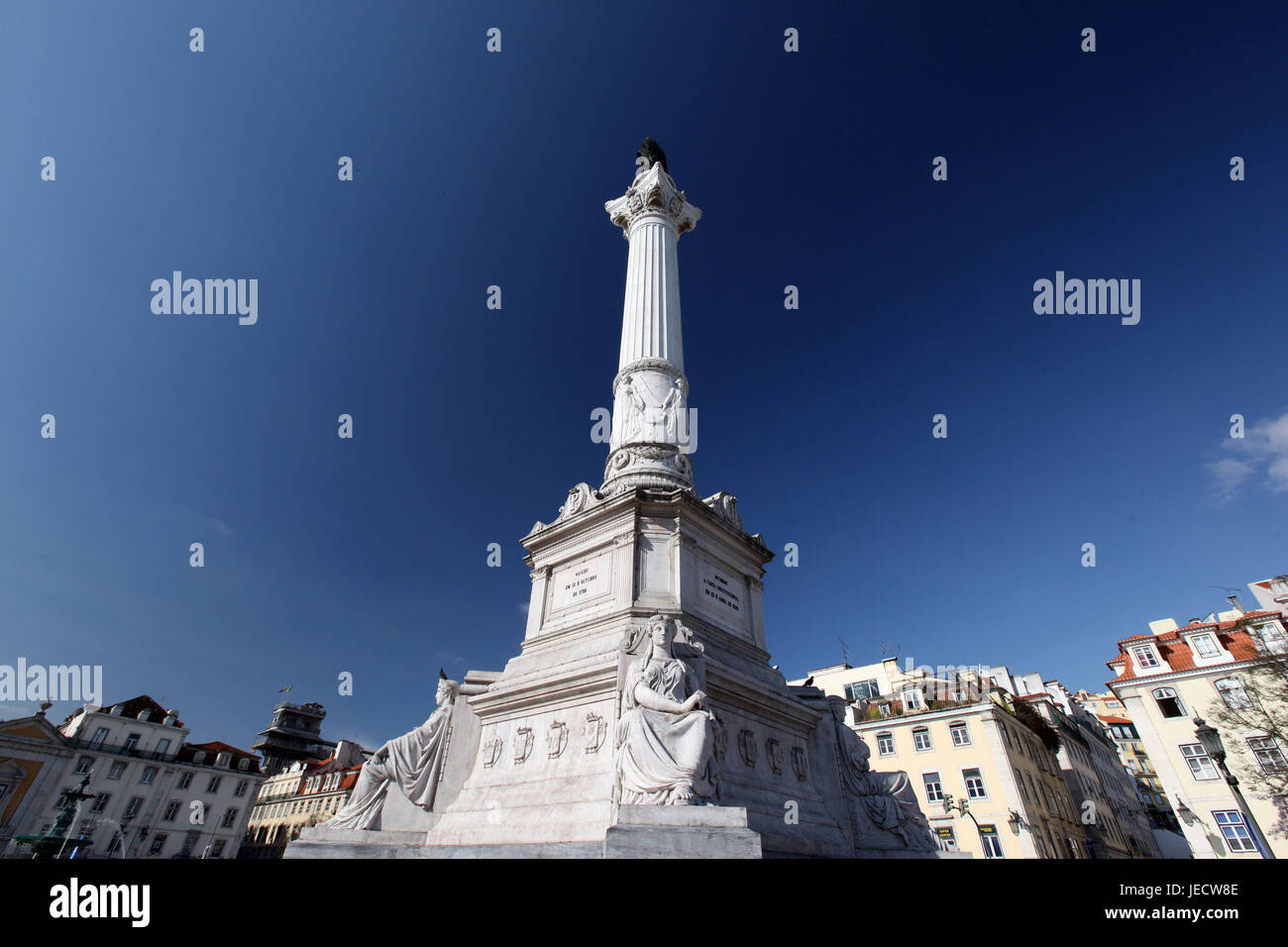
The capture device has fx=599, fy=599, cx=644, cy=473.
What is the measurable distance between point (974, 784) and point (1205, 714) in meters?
12.2

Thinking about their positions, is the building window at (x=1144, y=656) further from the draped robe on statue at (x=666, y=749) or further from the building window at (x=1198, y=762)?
the draped robe on statue at (x=666, y=749)

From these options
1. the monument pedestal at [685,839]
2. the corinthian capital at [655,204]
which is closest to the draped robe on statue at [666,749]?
the monument pedestal at [685,839]

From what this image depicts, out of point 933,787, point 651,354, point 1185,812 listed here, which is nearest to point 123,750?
point 651,354

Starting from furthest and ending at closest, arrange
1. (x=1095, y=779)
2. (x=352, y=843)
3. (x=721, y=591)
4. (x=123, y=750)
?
(x=123, y=750)
(x=1095, y=779)
(x=721, y=591)
(x=352, y=843)

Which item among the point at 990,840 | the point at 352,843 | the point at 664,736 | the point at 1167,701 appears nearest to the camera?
the point at 664,736

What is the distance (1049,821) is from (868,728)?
962 centimetres

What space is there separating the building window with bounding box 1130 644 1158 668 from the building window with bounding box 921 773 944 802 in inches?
548

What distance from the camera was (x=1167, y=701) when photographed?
32.0 m

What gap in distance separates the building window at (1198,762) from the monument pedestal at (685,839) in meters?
36.9

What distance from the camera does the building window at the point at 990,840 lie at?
28.6 metres

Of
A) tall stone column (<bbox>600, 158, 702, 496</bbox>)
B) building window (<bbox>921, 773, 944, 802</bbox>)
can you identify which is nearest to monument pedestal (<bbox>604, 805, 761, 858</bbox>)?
tall stone column (<bbox>600, 158, 702, 496</bbox>)

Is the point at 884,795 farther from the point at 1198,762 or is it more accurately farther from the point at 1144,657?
the point at 1144,657

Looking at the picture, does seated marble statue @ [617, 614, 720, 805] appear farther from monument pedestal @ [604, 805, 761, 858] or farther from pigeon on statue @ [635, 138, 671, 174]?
pigeon on statue @ [635, 138, 671, 174]
